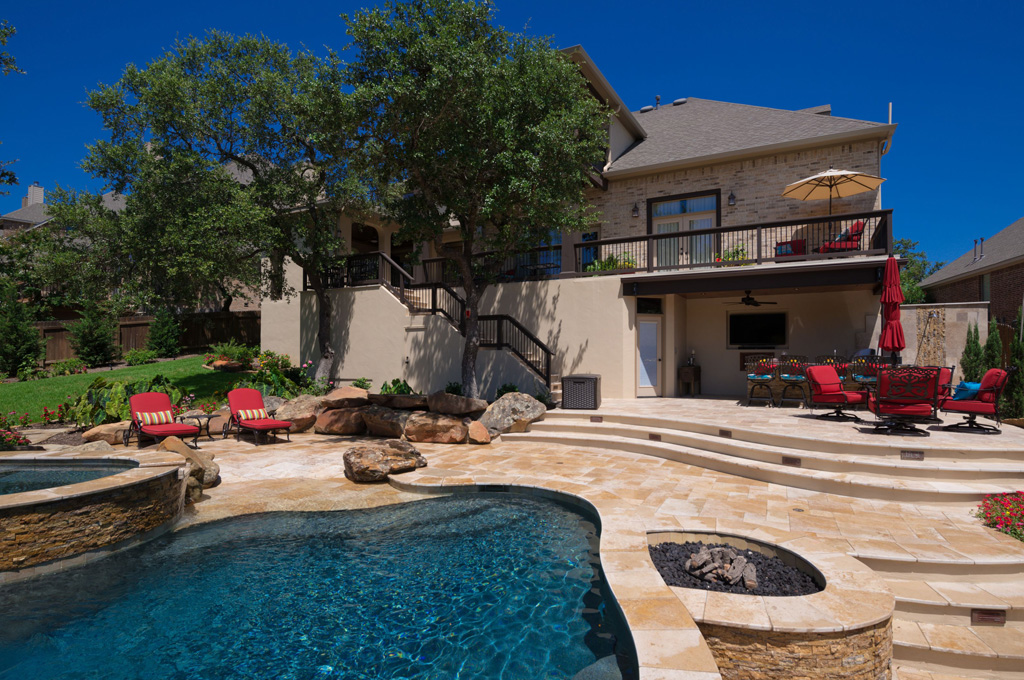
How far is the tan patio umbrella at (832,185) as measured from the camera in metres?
11.9

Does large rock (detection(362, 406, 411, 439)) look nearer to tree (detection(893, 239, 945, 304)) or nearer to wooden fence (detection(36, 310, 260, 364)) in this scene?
wooden fence (detection(36, 310, 260, 364))

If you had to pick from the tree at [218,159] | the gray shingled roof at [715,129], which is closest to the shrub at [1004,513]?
the gray shingled roof at [715,129]

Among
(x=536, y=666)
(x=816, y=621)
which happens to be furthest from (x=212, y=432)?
(x=816, y=621)

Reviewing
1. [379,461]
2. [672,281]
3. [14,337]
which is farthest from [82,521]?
[14,337]

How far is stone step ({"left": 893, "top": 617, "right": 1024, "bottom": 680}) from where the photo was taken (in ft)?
11.8

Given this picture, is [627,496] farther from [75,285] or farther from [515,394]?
[75,285]

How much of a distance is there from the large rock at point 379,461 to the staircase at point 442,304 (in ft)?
16.6

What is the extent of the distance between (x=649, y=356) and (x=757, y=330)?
3428mm

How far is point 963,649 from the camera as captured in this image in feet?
12.0

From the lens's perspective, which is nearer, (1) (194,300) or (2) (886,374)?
(2) (886,374)

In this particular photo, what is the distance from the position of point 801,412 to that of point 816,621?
8.65 meters

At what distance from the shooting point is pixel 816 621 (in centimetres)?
310

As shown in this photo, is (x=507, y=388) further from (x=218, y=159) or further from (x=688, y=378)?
(x=218, y=159)

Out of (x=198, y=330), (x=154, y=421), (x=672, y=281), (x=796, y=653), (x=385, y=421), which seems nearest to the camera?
(x=796, y=653)
